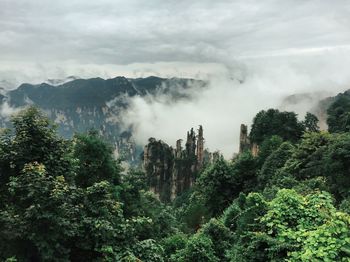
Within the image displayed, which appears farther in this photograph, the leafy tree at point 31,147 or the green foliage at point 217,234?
the green foliage at point 217,234

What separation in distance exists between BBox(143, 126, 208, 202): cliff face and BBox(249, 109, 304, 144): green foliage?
2270 inches

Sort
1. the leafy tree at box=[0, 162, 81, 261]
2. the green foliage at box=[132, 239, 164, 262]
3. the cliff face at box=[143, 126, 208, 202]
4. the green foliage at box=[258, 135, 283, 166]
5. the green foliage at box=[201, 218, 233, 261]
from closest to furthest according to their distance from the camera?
the leafy tree at box=[0, 162, 81, 261]
the green foliage at box=[132, 239, 164, 262]
the green foliage at box=[201, 218, 233, 261]
the green foliage at box=[258, 135, 283, 166]
the cliff face at box=[143, 126, 208, 202]

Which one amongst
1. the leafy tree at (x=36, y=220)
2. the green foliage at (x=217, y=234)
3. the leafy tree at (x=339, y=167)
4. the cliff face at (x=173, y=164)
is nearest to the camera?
the leafy tree at (x=36, y=220)

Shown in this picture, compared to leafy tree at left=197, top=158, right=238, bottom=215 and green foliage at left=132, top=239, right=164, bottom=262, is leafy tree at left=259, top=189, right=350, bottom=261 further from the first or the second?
leafy tree at left=197, top=158, right=238, bottom=215

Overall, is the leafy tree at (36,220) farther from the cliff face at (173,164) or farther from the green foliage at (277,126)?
the cliff face at (173,164)

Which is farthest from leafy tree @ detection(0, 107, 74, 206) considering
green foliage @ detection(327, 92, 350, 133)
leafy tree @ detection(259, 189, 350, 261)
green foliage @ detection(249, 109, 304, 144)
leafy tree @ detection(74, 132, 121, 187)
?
green foliage @ detection(249, 109, 304, 144)

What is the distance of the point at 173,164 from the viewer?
144 meters

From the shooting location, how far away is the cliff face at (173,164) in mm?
142000

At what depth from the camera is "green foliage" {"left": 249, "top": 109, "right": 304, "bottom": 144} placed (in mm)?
78000

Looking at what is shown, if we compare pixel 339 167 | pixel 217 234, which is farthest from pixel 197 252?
pixel 339 167

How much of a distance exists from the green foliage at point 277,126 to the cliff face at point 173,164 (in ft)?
189

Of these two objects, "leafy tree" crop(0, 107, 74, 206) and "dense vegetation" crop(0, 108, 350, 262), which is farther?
"leafy tree" crop(0, 107, 74, 206)

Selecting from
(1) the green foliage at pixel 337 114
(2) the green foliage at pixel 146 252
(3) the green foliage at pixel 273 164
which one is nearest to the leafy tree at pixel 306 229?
(2) the green foliage at pixel 146 252

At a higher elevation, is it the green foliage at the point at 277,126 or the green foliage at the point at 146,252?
the green foliage at the point at 277,126
